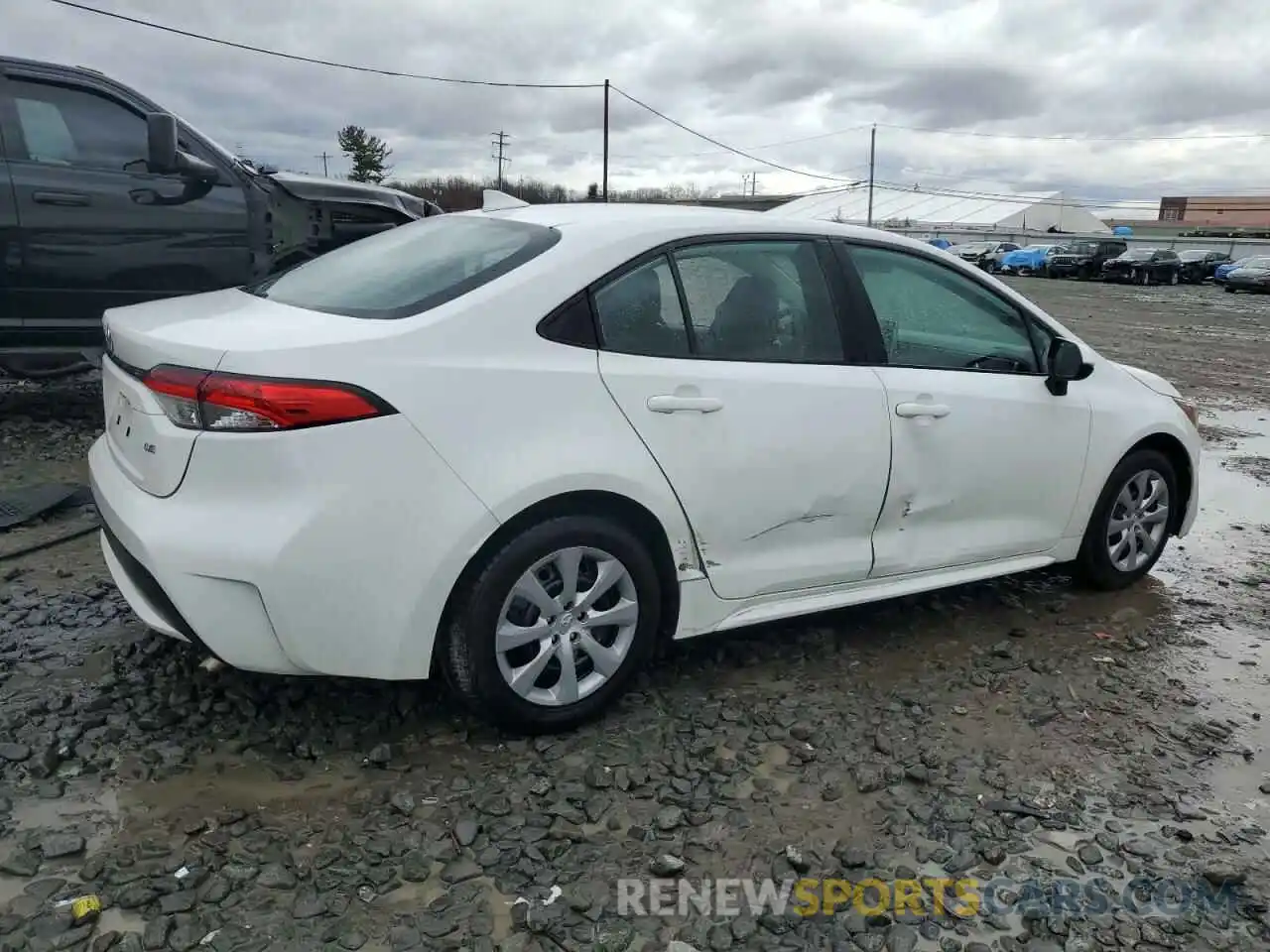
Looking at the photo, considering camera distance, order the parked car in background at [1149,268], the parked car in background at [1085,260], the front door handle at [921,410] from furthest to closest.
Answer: the parked car in background at [1085,260], the parked car in background at [1149,268], the front door handle at [921,410]

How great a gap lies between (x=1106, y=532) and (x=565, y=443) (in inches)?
108

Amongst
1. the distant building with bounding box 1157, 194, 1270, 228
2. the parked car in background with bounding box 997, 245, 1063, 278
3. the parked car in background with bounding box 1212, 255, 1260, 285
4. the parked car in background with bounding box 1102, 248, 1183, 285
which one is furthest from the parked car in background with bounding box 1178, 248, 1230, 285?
the distant building with bounding box 1157, 194, 1270, 228

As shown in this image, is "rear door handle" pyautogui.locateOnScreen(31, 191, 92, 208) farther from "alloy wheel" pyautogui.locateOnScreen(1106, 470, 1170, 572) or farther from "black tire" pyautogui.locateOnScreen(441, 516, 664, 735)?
"alloy wheel" pyautogui.locateOnScreen(1106, 470, 1170, 572)

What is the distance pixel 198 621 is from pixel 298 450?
1.79 ft

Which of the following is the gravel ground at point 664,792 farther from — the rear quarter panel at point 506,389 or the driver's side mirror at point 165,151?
the driver's side mirror at point 165,151

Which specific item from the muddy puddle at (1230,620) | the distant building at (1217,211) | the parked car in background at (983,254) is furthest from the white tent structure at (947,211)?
the muddy puddle at (1230,620)

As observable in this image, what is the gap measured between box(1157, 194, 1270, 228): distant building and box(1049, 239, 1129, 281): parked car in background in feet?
156

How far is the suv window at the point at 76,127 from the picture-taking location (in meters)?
5.93

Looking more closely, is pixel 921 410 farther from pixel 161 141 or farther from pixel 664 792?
pixel 161 141

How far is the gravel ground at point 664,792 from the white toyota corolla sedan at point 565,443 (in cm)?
30

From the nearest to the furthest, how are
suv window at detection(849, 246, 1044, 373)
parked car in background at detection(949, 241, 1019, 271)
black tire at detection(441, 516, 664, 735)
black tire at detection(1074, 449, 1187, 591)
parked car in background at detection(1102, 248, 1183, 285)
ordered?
black tire at detection(441, 516, 664, 735) < suv window at detection(849, 246, 1044, 373) < black tire at detection(1074, 449, 1187, 591) < parked car in background at detection(1102, 248, 1183, 285) < parked car in background at detection(949, 241, 1019, 271)

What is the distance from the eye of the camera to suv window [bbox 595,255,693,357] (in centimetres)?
306

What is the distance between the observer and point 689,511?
3111 mm

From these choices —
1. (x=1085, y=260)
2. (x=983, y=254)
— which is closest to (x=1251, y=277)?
(x=1085, y=260)
